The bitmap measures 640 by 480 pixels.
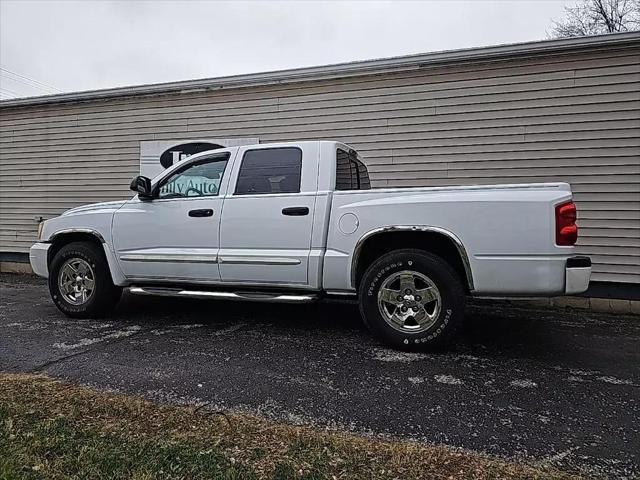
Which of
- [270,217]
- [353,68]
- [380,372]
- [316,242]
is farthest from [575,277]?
[353,68]

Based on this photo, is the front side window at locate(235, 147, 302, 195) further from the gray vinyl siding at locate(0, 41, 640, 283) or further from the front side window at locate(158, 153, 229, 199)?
the gray vinyl siding at locate(0, 41, 640, 283)

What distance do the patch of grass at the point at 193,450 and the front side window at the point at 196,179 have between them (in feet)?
8.38

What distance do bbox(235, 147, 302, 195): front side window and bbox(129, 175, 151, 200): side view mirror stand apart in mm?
1009

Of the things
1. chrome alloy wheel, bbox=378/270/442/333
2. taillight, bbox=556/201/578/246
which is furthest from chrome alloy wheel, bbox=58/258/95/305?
taillight, bbox=556/201/578/246

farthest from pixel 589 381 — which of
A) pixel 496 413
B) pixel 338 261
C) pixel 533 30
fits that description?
pixel 533 30

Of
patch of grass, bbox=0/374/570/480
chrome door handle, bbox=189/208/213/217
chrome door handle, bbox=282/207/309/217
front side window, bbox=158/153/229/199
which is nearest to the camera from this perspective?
patch of grass, bbox=0/374/570/480

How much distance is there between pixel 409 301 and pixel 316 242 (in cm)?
97

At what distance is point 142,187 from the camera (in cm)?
477

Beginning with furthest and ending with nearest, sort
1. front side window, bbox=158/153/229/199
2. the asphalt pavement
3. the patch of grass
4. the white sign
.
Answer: the white sign < front side window, bbox=158/153/229/199 < the asphalt pavement < the patch of grass

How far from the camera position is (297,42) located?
1614 centimetres

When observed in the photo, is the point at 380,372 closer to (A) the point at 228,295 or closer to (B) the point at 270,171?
(A) the point at 228,295

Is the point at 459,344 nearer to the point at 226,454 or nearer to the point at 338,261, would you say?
the point at 338,261

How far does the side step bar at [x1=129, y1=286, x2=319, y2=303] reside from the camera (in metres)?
4.19

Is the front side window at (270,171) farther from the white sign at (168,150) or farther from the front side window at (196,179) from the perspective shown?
the white sign at (168,150)
